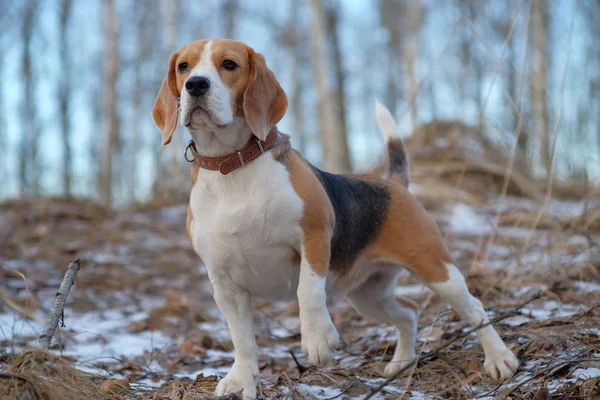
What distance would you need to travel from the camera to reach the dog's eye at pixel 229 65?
9.71 ft

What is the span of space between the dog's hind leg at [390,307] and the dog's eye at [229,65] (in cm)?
165

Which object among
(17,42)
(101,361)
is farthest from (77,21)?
(101,361)

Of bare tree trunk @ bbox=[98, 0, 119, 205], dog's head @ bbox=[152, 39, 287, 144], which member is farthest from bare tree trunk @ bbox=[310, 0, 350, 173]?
dog's head @ bbox=[152, 39, 287, 144]

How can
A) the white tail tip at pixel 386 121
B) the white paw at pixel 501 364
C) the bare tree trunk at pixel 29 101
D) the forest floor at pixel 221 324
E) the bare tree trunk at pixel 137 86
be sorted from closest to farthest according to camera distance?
the forest floor at pixel 221 324, the white paw at pixel 501 364, the white tail tip at pixel 386 121, the bare tree trunk at pixel 137 86, the bare tree trunk at pixel 29 101

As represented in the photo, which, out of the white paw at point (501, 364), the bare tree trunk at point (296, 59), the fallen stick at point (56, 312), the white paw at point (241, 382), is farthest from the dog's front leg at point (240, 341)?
the bare tree trunk at point (296, 59)

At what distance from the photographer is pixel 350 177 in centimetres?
379

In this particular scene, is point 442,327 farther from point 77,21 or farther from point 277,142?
point 77,21

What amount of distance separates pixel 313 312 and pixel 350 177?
1.26 m

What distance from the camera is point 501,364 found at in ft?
10.1

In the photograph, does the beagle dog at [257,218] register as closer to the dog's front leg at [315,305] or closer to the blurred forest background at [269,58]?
the dog's front leg at [315,305]

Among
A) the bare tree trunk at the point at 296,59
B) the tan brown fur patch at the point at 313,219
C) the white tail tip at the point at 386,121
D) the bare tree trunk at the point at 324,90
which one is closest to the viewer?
the tan brown fur patch at the point at 313,219

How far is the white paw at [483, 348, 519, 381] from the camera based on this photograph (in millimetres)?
3016

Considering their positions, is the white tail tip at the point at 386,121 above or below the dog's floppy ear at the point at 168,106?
below

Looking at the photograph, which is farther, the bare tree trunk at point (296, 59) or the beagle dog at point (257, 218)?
the bare tree trunk at point (296, 59)
